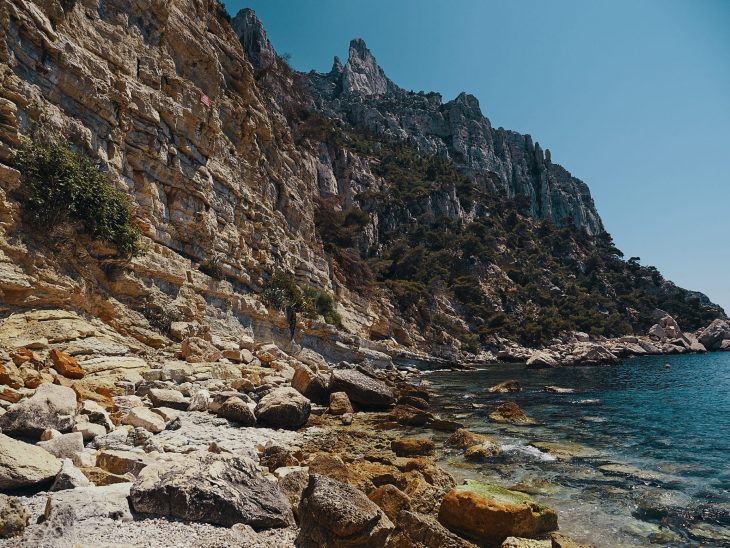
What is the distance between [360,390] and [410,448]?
6.62 m

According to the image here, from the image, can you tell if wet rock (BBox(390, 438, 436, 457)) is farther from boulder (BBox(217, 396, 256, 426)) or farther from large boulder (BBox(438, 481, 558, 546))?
boulder (BBox(217, 396, 256, 426))

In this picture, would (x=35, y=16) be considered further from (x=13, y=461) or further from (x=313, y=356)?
(x=313, y=356)

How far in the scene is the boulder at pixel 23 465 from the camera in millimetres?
4848

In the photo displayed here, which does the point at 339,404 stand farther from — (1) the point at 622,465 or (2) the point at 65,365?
(1) the point at 622,465

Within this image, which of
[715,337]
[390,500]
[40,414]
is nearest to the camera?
[390,500]

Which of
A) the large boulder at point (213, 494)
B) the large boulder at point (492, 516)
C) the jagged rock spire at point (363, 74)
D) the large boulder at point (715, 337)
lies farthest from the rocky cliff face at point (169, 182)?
the jagged rock spire at point (363, 74)

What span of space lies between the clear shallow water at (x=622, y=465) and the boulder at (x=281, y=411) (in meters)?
4.70

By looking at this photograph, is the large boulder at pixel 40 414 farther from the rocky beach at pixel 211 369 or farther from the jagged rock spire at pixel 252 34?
the jagged rock spire at pixel 252 34

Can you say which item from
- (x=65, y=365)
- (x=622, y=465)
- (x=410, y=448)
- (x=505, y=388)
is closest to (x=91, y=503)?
(x=65, y=365)

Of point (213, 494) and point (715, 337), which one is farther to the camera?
point (715, 337)

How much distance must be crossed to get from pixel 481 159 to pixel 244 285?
124 metres

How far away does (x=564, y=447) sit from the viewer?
12047 millimetres

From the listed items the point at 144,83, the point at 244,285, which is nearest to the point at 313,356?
the point at 244,285

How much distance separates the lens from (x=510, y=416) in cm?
1636
